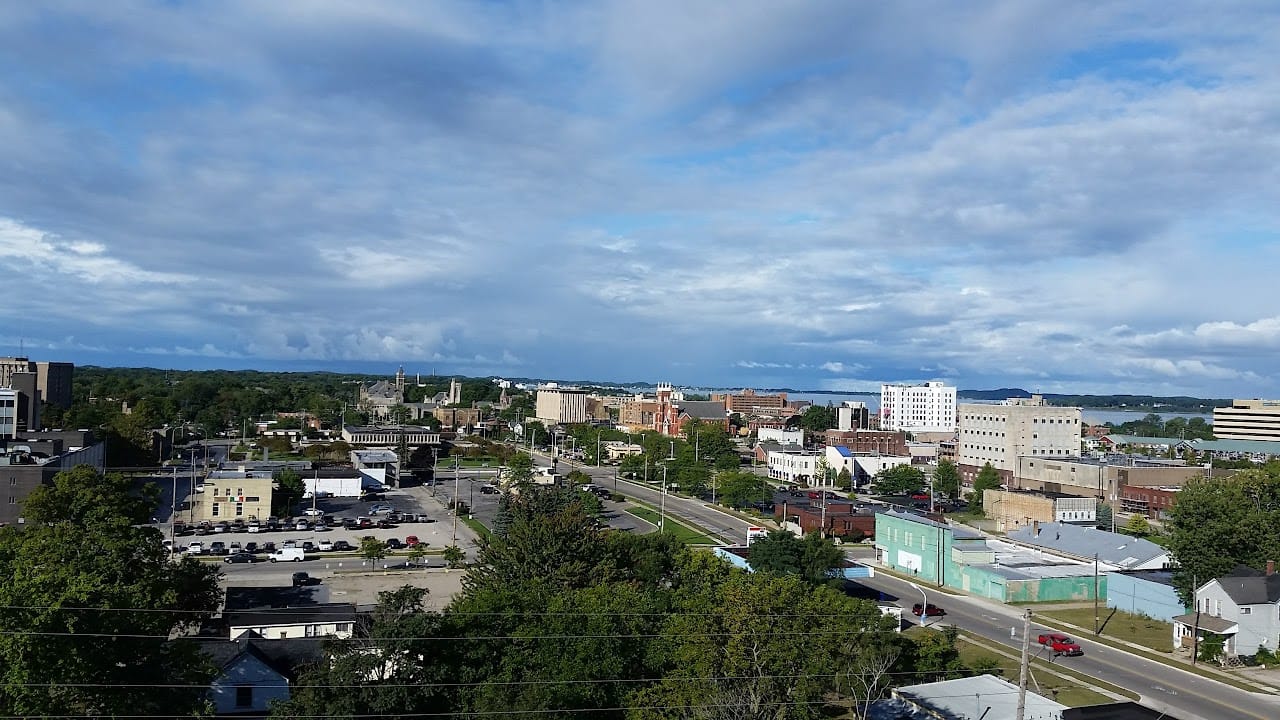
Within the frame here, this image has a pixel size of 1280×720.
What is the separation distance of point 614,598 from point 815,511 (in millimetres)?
36301

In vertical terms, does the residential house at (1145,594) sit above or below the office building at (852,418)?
below

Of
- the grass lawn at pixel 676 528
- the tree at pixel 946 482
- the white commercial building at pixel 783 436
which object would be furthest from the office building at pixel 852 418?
the grass lawn at pixel 676 528

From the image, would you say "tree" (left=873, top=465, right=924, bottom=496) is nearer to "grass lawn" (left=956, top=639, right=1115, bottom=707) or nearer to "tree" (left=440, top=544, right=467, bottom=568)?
"tree" (left=440, top=544, right=467, bottom=568)

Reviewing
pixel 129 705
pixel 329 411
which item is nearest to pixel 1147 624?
pixel 129 705

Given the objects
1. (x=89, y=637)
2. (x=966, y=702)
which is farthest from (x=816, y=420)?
(x=89, y=637)

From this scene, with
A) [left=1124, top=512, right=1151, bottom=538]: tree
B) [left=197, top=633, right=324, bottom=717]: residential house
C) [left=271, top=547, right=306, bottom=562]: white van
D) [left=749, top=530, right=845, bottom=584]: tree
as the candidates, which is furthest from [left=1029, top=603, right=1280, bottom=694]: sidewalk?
[left=271, top=547, right=306, bottom=562]: white van

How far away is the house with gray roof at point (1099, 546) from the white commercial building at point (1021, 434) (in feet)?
117

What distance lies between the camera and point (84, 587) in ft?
58.2

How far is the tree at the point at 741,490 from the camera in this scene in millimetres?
68250

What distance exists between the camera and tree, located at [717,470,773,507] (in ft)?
224

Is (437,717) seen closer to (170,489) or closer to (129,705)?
→ (129,705)

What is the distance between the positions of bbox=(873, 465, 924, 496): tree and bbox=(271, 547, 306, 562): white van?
5015 centimetres

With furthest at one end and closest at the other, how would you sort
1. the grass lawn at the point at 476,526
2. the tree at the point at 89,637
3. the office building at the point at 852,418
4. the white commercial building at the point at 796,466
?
the office building at the point at 852,418 → the white commercial building at the point at 796,466 → the grass lawn at the point at 476,526 → the tree at the point at 89,637

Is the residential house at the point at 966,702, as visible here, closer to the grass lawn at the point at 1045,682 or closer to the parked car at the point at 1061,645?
the grass lawn at the point at 1045,682
